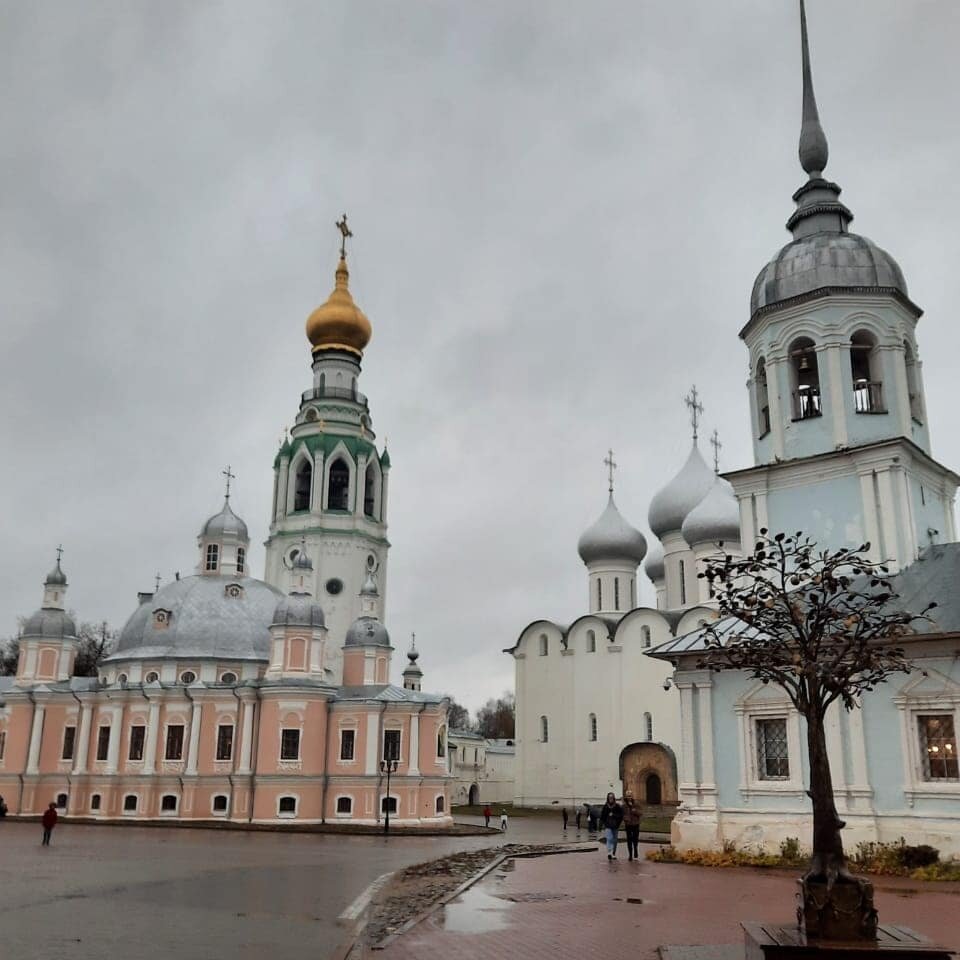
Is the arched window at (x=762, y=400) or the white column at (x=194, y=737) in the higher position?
the arched window at (x=762, y=400)

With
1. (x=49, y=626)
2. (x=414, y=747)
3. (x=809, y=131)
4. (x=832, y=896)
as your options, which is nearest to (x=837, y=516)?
(x=809, y=131)

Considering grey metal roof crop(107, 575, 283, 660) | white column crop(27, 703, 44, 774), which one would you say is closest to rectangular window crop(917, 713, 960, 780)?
grey metal roof crop(107, 575, 283, 660)

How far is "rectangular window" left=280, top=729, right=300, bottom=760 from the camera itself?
1499 inches

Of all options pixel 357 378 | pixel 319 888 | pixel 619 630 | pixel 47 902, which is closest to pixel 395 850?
pixel 319 888

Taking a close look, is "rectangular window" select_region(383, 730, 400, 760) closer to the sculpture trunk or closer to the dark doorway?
the dark doorway

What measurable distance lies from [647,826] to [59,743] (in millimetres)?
25299

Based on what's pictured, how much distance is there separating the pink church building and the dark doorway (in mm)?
8537

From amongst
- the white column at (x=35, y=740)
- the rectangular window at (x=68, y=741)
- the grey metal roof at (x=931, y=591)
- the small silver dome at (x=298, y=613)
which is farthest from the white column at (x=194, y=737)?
the grey metal roof at (x=931, y=591)

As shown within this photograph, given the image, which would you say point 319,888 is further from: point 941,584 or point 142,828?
point 142,828

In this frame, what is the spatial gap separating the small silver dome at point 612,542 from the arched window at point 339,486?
12.6m

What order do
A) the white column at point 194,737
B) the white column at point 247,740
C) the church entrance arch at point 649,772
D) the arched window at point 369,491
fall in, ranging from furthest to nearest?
the arched window at point 369,491
the church entrance arch at point 649,772
the white column at point 194,737
the white column at point 247,740

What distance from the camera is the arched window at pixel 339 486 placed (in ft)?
168

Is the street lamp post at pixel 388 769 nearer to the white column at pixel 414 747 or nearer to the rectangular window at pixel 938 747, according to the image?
the white column at pixel 414 747

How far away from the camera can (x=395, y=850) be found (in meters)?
24.7
